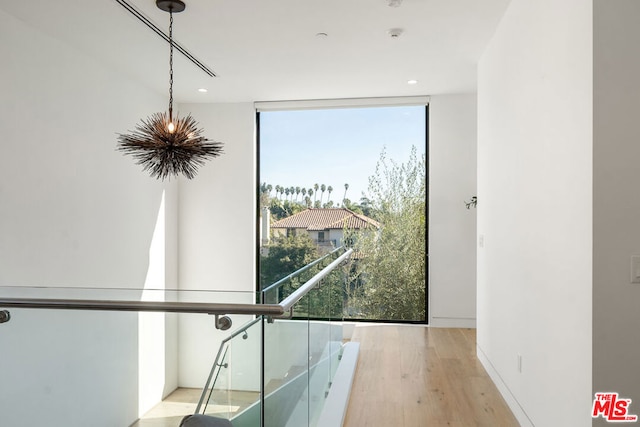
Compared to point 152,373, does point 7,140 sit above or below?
above

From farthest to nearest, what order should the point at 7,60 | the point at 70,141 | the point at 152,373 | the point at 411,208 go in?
the point at 411,208, the point at 70,141, the point at 7,60, the point at 152,373

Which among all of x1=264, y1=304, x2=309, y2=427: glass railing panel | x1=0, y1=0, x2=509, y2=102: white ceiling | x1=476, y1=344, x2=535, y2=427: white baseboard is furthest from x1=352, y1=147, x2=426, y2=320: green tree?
x1=264, y1=304, x2=309, y2=427: glass railing panel

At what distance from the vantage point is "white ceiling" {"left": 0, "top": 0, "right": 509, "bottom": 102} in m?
3.21


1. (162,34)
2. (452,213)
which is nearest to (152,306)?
(162,34)

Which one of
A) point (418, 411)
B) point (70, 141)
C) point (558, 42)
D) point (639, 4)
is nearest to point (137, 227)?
point (70, 141)

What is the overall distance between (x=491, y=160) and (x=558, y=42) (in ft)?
→ 5.04

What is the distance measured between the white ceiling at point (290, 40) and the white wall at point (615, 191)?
1441mm

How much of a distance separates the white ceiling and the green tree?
1215mm

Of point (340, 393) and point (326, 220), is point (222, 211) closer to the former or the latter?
point (326, 220)

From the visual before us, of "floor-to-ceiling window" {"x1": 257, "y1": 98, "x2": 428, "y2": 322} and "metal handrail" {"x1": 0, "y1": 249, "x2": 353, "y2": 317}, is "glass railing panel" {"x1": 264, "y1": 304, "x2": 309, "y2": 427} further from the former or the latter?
"floor-to-ceiling window" {"x1": 257, "y1": 98, "x2": 428, "y2": 322}

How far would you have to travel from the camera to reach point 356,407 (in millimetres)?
3186

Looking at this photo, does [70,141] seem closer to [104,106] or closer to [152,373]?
[104,106]

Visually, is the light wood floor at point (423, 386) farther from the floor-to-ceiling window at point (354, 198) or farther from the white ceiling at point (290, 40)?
the white ceiling at point (290, 40)

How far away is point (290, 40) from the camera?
150 inches
